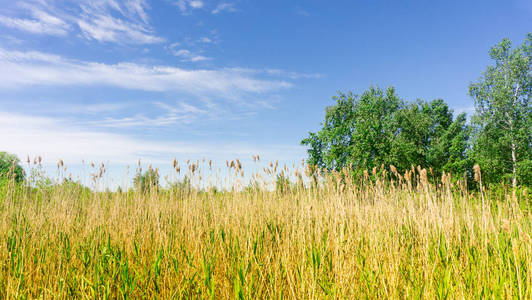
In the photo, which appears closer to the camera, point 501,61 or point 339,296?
point 339,296

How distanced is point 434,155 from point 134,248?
82.1 ft

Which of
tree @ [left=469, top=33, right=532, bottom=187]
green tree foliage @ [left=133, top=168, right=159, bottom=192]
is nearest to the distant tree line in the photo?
tree @ [left=469, top=33, right=532, bottom=187]

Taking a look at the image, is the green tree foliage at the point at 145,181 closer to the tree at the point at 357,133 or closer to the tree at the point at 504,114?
the tree at the point at 357,133

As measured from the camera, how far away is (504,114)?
61.4 ft

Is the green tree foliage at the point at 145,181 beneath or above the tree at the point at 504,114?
beneath

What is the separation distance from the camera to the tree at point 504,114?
1792 cm

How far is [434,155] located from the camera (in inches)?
917

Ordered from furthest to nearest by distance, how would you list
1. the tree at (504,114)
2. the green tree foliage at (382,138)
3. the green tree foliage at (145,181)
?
the green tree foliage at (382,138) < the tree at (504,114) < the green tree foliage at (145,181)

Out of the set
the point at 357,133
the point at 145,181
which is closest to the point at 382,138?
the point at 357,133

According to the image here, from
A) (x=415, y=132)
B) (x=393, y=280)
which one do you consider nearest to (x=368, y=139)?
(x=415, y=132)

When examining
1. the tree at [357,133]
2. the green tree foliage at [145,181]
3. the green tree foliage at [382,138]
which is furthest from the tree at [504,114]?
the green tree foliage at [145,181]

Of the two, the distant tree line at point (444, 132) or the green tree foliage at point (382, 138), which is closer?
the distant tree line at point (444, 132)

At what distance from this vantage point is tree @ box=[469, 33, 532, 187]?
17.9 metres

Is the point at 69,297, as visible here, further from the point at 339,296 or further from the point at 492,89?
the point at 492,89
